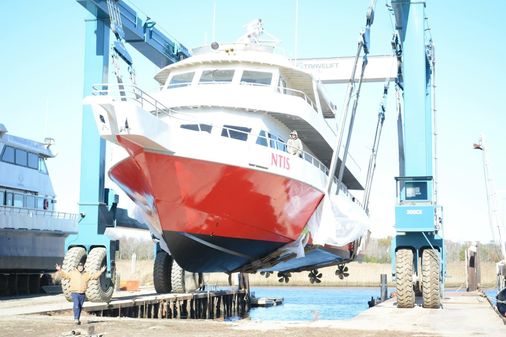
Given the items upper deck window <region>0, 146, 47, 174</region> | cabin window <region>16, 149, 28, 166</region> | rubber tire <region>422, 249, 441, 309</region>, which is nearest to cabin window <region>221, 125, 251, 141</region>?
rubber tire <region>422, 249, 441, 309</region>

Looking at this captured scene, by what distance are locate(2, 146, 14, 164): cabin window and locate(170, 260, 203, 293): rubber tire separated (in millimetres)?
8596

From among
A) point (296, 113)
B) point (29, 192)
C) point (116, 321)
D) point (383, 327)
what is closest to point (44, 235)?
point (29, 192)

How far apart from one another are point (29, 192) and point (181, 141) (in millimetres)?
16799

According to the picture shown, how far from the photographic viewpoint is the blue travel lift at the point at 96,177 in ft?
66.3

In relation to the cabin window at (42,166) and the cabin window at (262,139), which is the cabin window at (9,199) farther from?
the cabin window at (262,139)

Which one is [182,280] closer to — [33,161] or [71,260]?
[71,260]

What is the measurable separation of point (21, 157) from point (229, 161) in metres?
17.1

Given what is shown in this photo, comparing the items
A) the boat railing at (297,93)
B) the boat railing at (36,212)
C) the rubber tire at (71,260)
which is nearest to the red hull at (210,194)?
the boat railing at (297,93)

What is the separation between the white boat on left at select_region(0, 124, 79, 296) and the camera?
1042 inches

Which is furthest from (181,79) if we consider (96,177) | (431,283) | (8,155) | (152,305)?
(8,155)

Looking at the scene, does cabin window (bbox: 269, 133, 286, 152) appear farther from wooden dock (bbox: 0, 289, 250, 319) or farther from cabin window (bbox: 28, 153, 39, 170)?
cabin window (bbox: 28, 153, 39, 170)

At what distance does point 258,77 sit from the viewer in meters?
18.2

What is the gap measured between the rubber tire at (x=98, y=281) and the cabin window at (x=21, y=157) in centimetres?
1055

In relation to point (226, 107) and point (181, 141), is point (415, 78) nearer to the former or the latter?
point (226, 107)
